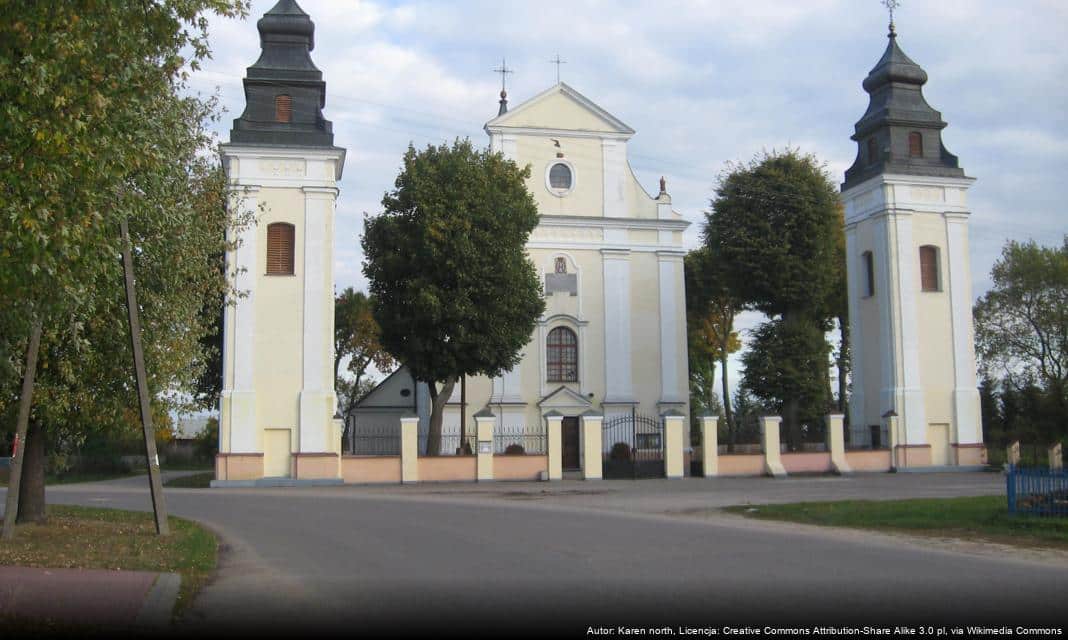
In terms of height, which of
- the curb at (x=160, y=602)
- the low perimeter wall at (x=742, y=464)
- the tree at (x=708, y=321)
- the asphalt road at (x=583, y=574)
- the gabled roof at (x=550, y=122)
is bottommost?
the asphalt road at (x=583, y=574)

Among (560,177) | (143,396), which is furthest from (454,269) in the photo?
(143,396)

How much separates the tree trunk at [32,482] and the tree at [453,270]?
53.8 feet

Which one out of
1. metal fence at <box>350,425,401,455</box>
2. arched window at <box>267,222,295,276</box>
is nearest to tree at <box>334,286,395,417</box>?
metal fence at <box>350,425,401,455</box>

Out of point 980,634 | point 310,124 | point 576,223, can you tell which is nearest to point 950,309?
point 576,223

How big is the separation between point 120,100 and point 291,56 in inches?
906

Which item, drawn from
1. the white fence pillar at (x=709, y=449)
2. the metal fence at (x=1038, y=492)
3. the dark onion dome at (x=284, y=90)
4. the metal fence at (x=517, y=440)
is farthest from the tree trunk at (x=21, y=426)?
the metal fence at (x=517, y=440)

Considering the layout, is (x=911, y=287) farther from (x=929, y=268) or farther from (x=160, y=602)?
(x=160, y=602)

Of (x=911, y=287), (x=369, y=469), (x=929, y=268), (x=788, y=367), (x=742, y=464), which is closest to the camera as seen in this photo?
(x=369, y=469)

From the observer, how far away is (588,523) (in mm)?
17516

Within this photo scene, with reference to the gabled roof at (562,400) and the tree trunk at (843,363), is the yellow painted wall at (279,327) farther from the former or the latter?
the tree trunk at (843,363)

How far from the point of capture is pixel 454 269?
3316 cm

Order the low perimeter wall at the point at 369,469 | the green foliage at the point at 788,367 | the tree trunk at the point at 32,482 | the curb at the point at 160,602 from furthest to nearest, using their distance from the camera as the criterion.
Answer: the green foliage at the point at 788,367 → the low perimeter wall at the point at 369,469 → the tree trunk at the point at 32,482 → the curb at the point at 160,602

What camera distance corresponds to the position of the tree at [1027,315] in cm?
5172

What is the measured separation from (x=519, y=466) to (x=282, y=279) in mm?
9610
